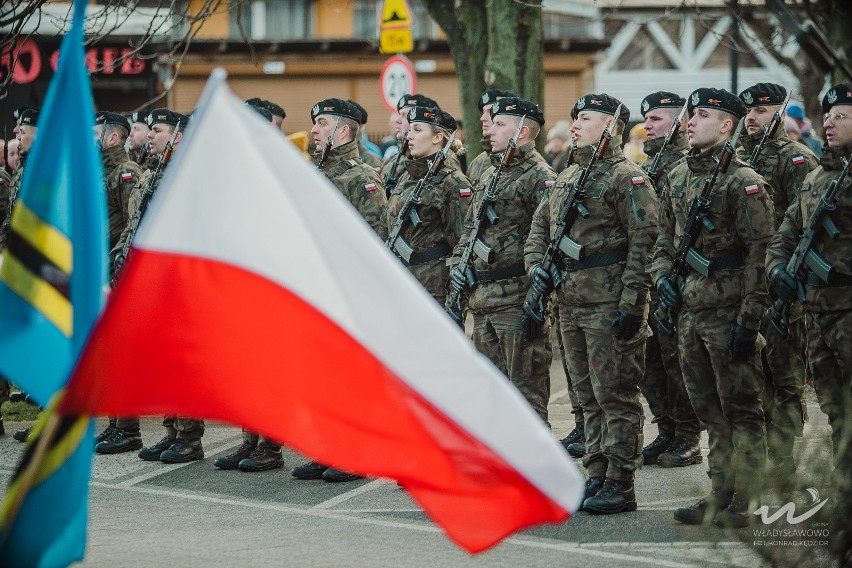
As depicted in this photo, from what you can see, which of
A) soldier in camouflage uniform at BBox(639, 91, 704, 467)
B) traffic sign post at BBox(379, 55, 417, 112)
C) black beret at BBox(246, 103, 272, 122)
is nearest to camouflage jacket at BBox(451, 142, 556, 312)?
soldier in camouflage uniform at BBox(639, 91, 704, 467)

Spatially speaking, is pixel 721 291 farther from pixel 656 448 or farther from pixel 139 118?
pixel 139 118

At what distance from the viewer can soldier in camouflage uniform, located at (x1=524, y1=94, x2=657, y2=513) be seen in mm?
7742

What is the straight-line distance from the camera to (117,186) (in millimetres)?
11312

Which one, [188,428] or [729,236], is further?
[188,428]

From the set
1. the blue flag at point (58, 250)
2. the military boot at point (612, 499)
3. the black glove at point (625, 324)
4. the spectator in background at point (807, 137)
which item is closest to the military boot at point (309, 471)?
the military boot at point (612, 499)

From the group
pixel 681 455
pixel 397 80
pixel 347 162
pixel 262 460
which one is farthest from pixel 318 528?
pixel 397 80

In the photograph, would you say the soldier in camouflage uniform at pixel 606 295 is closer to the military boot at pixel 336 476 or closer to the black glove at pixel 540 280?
the black glove at pixel 540 280

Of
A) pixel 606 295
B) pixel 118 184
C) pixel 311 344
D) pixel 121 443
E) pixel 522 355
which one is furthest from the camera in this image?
pixel 118 184

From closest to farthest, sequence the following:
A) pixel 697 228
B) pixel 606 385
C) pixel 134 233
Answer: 1. pixel 697 228
2. pixel 606 385
3. pixel 134 233

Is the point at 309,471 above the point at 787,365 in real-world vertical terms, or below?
below

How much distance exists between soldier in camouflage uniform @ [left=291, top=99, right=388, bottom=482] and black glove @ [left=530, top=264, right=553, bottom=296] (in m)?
1.72

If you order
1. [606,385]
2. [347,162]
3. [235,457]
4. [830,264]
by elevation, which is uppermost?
[347,162]

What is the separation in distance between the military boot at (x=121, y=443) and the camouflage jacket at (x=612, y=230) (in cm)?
395

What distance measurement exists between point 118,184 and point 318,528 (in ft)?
15.0
